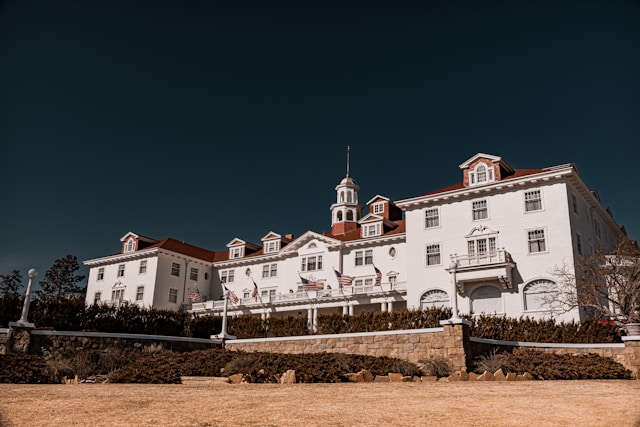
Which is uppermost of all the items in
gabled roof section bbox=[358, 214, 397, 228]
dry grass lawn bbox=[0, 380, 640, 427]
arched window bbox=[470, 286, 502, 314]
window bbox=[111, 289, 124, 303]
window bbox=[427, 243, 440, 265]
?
gabled roof section bbox=[358, 214, 397, 228]

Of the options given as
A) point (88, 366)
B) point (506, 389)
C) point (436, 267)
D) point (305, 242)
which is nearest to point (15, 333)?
point (88, 366)

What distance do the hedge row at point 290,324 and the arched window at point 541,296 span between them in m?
5.97

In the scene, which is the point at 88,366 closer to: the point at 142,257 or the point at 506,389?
the point at 506,389

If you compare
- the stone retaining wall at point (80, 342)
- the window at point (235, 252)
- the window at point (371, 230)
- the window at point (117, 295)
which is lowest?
the stone retaining wall at point (80, 342)

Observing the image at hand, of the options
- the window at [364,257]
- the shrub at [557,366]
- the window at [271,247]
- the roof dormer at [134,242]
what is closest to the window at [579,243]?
the window at [364,257]

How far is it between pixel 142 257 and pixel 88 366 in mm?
34826

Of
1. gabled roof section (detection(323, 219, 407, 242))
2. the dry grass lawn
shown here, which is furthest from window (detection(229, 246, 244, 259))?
the dry grass lawn

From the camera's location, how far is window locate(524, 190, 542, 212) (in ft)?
114

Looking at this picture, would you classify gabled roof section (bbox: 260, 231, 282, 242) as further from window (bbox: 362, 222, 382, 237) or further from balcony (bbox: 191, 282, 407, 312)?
window (bbox: 362, 222, 382, 237)

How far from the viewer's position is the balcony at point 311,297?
41.7 metres

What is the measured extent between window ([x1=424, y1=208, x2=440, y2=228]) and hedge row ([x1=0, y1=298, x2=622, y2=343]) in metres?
12.3

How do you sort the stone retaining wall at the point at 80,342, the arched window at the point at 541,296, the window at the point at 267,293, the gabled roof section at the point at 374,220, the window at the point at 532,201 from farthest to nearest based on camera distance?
the window at the point at 267,293
the gabled roof section at the point at 374,220
the window at the point at 532,201
the arched window at the point at 541,296
the stone retaining wall at the point at 80,342

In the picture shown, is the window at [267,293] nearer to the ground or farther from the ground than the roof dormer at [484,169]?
nearer to the ground

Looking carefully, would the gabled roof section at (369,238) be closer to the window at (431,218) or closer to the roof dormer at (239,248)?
the window at (431,218)
